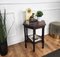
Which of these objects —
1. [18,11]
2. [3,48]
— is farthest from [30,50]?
[18,11]

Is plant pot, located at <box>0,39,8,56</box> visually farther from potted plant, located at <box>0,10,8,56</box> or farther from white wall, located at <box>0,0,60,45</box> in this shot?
white wall, located at <box>0,0,60,45</box>

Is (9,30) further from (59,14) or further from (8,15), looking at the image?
(59,14)

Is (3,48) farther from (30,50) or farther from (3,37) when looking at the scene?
(30,50)

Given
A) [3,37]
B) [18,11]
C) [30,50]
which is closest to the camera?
[3,37]

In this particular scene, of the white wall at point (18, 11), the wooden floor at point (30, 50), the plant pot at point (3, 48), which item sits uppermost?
the white wall at point (18, 11)

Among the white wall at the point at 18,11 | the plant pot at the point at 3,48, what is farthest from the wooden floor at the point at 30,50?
the white wall at the point at 18,11

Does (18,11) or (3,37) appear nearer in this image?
(3,37)

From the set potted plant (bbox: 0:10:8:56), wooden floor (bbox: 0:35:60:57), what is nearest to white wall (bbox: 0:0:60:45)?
wooden floor (bbox: 0:35:60:57)

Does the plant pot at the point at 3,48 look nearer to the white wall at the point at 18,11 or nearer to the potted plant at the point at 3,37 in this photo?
the potted plant at the point at 3,37

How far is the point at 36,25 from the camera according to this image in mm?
2123

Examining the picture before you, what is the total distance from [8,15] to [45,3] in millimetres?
1147

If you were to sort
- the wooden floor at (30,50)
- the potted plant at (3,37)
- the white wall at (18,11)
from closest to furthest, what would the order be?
the potted plant at (3,37) → the wooden floor at (30,50) → the white wall at (18,11)

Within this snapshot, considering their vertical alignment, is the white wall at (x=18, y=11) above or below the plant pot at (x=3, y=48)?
above

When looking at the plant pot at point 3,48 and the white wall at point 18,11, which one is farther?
the white wall at point 18,11
